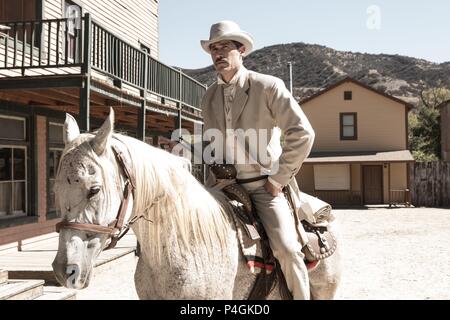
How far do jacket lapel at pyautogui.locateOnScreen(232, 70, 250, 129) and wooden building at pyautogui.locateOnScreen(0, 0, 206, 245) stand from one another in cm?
553

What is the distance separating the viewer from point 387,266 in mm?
9992

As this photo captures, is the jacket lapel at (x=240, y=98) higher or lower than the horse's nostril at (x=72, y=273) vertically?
higher

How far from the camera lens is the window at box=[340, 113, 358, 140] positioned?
94.6 ft

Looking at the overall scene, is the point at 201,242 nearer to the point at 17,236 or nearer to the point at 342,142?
the point at 17,236

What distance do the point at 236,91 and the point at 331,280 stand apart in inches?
61.0

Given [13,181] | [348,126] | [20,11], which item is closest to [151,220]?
[13,181]

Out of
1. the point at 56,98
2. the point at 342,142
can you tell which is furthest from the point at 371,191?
the point at 56,98

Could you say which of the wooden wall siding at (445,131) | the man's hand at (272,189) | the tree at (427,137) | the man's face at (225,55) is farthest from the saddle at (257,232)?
the tree at (427,137)

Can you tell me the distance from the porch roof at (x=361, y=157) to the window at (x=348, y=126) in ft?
3.69

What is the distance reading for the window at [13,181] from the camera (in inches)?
419

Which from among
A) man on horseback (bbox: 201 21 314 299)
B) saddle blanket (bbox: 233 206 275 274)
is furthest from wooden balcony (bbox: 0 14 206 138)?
saddle blanket (bbox: 233 206 275 274)

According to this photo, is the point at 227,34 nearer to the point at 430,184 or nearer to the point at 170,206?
the point at 170,206

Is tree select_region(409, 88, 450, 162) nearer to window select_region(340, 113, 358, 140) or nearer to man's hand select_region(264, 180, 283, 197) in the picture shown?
window select_region(340, 113, 358, 140)

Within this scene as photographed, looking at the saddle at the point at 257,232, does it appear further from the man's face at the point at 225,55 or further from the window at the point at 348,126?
the window at the point at 348,126
